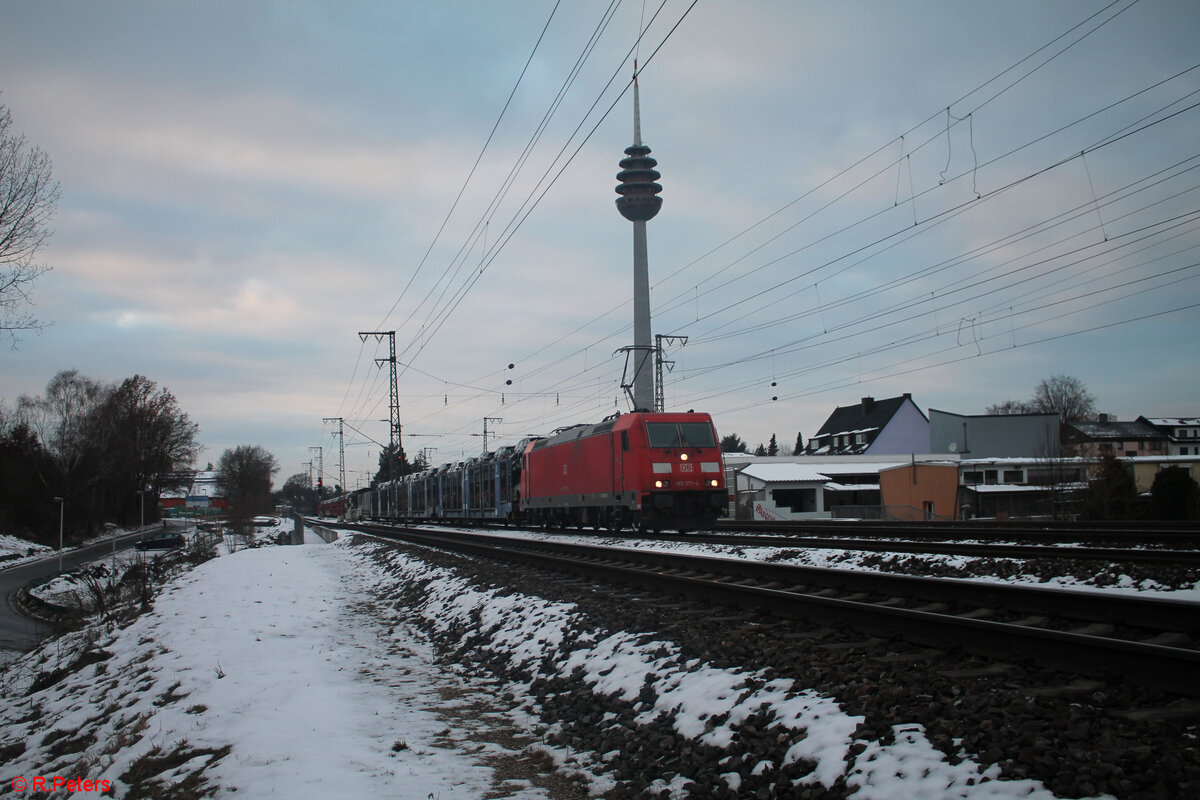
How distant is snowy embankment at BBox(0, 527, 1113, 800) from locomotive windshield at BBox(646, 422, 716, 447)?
8977 millimetres

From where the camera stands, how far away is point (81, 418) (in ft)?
213

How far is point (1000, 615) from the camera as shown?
6871mm

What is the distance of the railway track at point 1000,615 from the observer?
193 inches

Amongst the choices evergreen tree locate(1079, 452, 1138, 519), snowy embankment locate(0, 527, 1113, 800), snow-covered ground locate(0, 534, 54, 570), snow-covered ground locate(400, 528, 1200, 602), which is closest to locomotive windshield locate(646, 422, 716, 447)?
snow-covered ground locate(400, 528, 1200, 602)

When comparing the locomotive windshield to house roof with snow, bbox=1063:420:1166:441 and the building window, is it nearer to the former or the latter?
the building window

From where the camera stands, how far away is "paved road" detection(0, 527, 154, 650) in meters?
23.4

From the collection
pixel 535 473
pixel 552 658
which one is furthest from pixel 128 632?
pixel 535 473

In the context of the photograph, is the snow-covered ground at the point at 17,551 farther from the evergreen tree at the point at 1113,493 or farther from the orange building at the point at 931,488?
the evergreen tree at the point at 1113,493

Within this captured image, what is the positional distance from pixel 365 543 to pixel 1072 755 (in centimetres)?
3031

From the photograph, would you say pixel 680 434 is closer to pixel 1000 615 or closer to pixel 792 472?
pixel 1000 615

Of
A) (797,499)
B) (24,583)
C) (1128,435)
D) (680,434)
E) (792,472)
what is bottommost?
(24,583)

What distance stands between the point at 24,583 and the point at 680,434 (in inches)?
1343

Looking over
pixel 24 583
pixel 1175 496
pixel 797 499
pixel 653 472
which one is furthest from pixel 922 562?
pixel 24 583

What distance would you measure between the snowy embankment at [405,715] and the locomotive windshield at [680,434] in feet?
29.5
